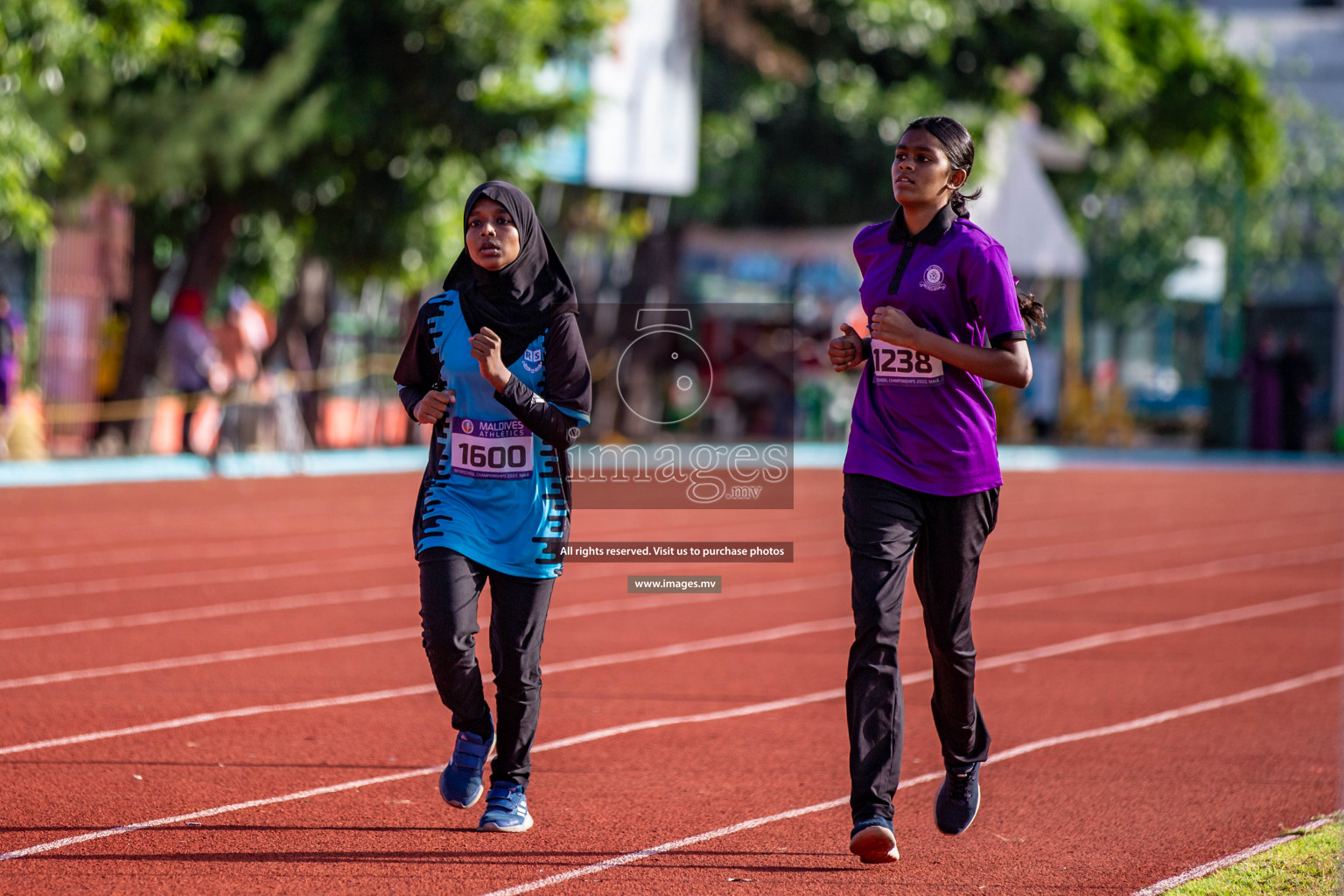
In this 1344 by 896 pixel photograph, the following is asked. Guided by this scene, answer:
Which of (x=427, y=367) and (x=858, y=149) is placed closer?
(x=427, y=367)

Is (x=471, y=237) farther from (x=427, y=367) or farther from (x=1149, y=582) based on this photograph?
(x=1149, y=582)

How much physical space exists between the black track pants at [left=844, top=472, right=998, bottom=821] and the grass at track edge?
0.76 meters

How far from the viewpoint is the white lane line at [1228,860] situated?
4.80m

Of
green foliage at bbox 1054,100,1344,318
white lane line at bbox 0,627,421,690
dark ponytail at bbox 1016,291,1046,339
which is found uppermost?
green foliage at bbox 1054,100,1344,318

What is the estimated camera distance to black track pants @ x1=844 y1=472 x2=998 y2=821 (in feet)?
15.9

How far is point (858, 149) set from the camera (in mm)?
29547

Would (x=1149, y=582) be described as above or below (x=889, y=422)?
below

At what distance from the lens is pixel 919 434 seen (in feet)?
16.2

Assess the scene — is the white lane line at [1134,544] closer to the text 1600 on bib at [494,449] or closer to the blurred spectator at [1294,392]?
the text 1600 on bib at [494,449]

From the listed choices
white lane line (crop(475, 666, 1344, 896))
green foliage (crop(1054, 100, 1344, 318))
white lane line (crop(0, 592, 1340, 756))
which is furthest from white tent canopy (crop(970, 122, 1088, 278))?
green foliage (crop(1054, 100, 1344, 318))

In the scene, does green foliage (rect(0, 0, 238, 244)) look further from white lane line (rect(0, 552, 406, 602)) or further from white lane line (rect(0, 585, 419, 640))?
white lane line (rect(0, 585, 419, 640))

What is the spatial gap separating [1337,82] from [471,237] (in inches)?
2441

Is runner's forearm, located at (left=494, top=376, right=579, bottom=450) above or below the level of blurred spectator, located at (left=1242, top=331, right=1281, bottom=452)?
above

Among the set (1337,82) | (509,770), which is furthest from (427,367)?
(1337,82)
